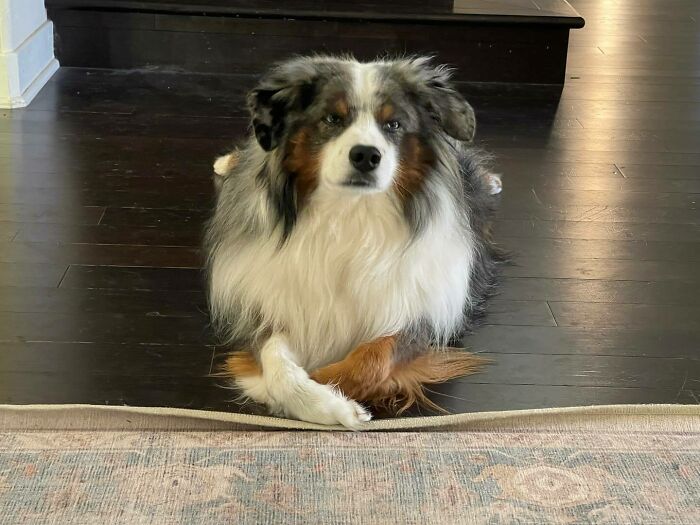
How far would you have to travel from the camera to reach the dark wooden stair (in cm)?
444

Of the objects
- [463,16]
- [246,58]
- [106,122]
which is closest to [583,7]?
[463,16]

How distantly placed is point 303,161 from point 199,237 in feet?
3.04

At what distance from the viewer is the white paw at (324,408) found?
2.09 meters

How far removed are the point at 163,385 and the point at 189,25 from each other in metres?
2.64

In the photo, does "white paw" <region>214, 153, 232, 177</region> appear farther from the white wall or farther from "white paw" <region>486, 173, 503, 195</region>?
the white wall

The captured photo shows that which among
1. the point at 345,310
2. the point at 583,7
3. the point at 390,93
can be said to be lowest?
the point at 583,7

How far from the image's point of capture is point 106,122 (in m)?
3.89

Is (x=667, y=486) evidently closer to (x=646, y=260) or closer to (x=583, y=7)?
(x=646, y=260)

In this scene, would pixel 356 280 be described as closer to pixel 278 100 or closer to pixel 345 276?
pixel 345 276

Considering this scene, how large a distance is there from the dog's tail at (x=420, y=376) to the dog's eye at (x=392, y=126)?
53 centimetres

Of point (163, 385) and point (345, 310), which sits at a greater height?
point (345, 310)

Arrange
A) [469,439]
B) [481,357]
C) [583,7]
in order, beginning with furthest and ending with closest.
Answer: [583,7] < [481,357] < [469,439]

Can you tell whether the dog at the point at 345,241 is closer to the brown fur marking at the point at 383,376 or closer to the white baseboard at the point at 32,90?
the brown fur marking at the point at 383,376

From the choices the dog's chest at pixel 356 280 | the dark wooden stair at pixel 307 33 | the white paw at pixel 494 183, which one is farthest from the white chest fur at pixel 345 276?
the dark wooden stair at pixel 307 33
